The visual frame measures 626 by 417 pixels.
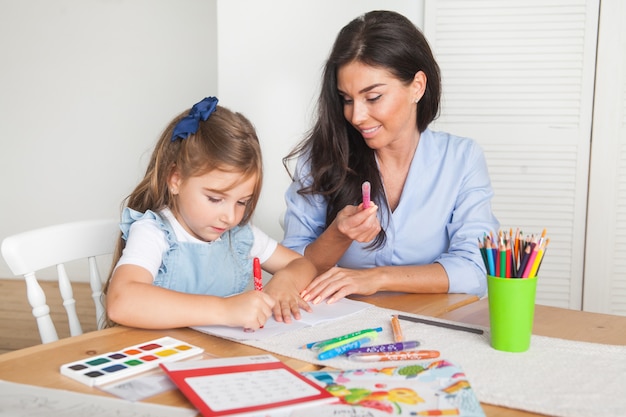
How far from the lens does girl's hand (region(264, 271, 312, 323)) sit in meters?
1.27

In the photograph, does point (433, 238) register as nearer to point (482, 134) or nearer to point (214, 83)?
point (482, 134)

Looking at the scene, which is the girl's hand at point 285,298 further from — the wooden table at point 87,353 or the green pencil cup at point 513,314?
the green pencil cup at point 513,314

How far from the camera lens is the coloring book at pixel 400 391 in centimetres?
85

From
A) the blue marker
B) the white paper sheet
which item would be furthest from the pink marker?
the white paper sheet

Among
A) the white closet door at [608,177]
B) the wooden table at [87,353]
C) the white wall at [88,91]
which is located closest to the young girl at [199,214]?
the wooden table at [87,353]

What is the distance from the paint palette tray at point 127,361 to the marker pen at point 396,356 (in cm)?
24

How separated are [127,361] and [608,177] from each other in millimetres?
2271

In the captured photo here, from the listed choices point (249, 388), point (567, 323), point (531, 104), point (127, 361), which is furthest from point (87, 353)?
point (531, 104)

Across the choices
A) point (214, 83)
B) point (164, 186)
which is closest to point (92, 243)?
point (164, 186)

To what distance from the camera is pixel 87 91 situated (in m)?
4.34

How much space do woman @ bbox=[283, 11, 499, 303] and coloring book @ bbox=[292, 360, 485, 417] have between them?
25.9 inches

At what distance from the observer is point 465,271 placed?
1.59 meters

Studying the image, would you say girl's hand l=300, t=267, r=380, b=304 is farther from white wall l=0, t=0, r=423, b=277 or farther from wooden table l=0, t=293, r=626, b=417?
white wall l=0, t=0, r=423, b=277

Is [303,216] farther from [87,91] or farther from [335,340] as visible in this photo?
[87,91]
